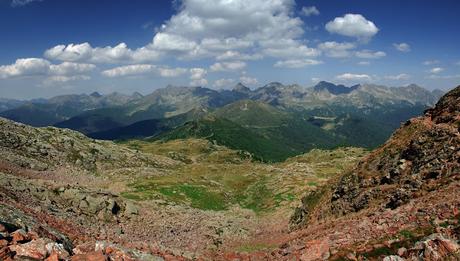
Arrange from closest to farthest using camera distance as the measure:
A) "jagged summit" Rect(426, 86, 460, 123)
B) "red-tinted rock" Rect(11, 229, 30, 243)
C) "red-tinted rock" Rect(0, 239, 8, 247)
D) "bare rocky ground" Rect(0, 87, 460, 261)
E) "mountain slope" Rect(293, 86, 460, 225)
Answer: "red-tinted rock" Rect(0, 239, 8, 247) → "red-tinted rock" Rect(11, 229, 30, 243) → "bare rocky ground" Rect(0, 87, 460, 261) → "mountain slope" Rect(293, 86, 460, 225) → "jagged summit" Rect(426, 86, 460, 123)

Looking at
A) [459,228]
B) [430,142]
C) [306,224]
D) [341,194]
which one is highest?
[430,142]

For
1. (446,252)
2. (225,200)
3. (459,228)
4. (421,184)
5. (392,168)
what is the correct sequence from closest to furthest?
(446,252) → (459,228) → (421,184) → (392,168) → (225,200)

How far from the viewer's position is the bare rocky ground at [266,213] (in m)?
24.0

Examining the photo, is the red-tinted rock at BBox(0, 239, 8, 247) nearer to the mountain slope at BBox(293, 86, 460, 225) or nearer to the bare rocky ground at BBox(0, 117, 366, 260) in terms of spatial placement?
the bare rocky ground at BBox(0, 117, 366, 260)

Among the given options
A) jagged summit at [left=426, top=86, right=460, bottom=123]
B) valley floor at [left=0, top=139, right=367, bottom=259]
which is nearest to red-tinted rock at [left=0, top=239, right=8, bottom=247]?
valley floor at [left=0, top=139, right=367, bottom=259]

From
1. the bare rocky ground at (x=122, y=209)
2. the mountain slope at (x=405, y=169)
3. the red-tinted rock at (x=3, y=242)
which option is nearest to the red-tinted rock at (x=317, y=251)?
the mountain slope at (x=405, y=169)

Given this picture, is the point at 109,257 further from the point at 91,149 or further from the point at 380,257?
the point at 91,149

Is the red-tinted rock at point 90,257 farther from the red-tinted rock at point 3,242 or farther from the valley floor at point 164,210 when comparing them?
the valley floor at point 164,210

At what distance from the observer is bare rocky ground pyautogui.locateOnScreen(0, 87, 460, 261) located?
24.0 metres

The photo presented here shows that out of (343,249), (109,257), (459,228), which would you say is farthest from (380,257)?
(109,257)

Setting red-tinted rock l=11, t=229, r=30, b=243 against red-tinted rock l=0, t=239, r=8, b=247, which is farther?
red-tinted rock l=11, t=229, r=30, b=243

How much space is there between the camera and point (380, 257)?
77.9 feet

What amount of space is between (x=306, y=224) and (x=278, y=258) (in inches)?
669

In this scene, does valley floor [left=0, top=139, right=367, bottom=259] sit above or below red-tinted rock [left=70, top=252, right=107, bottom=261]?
below
